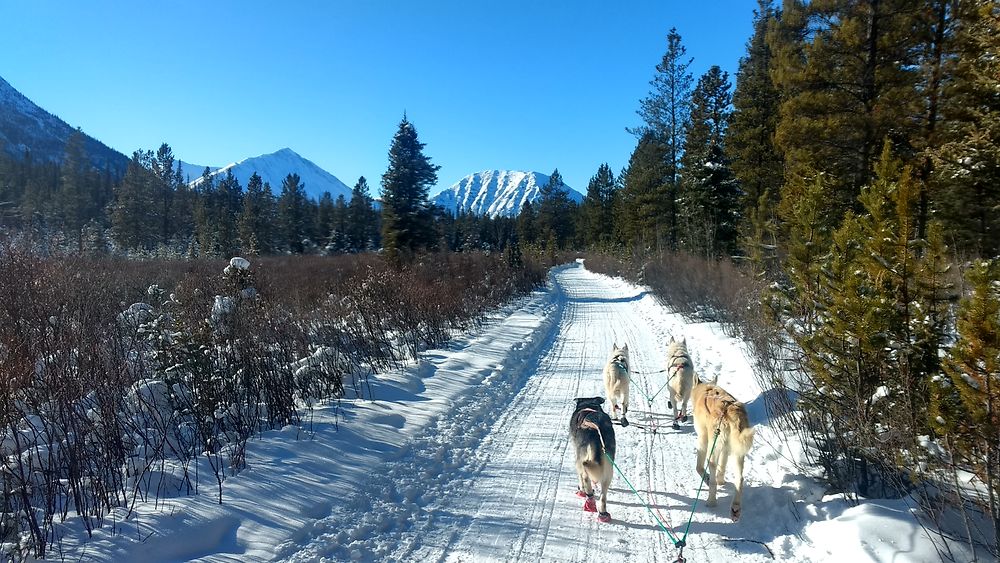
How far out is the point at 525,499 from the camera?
4.23 meters

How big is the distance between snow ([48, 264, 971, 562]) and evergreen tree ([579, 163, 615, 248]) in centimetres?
4692

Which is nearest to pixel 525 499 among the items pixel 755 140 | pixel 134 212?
pixel 755 140

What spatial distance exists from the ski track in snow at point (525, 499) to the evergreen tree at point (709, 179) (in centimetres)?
1617

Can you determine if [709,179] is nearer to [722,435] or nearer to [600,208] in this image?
[722,435]

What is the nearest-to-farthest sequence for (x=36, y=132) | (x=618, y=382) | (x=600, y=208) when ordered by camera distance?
1. (x=618, y=382)
2. (x=600, y=208)
3. (x=36, y=132)

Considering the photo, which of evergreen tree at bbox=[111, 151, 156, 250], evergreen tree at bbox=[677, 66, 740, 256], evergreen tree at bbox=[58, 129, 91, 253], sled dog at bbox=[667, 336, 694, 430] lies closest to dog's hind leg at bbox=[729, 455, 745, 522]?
sled dog at bbox=[667, 336, 694, 430]

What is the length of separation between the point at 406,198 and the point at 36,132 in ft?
603

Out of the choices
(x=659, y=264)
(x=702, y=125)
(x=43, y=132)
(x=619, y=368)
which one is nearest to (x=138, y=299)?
(x=619, y=368)

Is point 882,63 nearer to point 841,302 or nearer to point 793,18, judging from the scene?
point 793,18

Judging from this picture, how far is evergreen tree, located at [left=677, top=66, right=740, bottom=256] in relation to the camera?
840 inches

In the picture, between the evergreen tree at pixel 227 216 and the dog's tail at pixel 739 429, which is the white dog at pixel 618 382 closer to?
the dog's tail at pixel 739 429

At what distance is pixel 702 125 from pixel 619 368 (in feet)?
69.8

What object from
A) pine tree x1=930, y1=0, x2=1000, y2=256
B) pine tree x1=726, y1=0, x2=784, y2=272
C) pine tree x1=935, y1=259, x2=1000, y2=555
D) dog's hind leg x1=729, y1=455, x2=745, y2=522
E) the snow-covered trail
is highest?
pine tree x1=726, y1=0, x2=784, y2=272

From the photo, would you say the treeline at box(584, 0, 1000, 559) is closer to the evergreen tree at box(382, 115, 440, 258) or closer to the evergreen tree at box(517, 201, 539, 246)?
the evergreen tree at box(382, 115, 440, 258)
